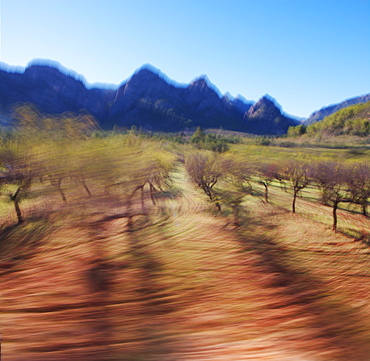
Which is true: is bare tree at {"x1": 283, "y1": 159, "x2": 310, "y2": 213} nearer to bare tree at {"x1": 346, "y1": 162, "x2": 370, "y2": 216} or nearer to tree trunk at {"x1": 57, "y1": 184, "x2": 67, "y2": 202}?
bare tree at {"x1": 346, "y1": 162, "x2": 370, "y2": 216}

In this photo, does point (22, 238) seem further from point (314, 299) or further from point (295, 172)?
point (295, 172)

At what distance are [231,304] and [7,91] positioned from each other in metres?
3.91

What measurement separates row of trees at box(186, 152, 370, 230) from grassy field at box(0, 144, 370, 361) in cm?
85

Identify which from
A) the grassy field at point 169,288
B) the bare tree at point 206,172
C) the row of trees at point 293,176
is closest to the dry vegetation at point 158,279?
the grassy field at point 169,288

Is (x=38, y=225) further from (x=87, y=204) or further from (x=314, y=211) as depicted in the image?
(x=314, y=211)

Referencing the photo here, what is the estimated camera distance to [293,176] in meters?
3.59

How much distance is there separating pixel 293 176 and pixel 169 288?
325cm

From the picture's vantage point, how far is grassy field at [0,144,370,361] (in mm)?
1036

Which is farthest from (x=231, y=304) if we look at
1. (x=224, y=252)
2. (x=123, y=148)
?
(x=123, y=148)

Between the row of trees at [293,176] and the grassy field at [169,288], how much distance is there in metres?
0.85

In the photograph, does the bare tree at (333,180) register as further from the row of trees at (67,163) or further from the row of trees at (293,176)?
the row of trees at (67,163)

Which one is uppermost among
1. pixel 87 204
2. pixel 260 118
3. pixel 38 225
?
pixel 260 118

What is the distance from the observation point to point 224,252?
1728 mm

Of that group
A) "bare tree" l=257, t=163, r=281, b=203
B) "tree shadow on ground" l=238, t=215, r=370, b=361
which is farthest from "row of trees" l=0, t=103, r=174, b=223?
"bare tree" l=257, t=163, r=281, b=203
